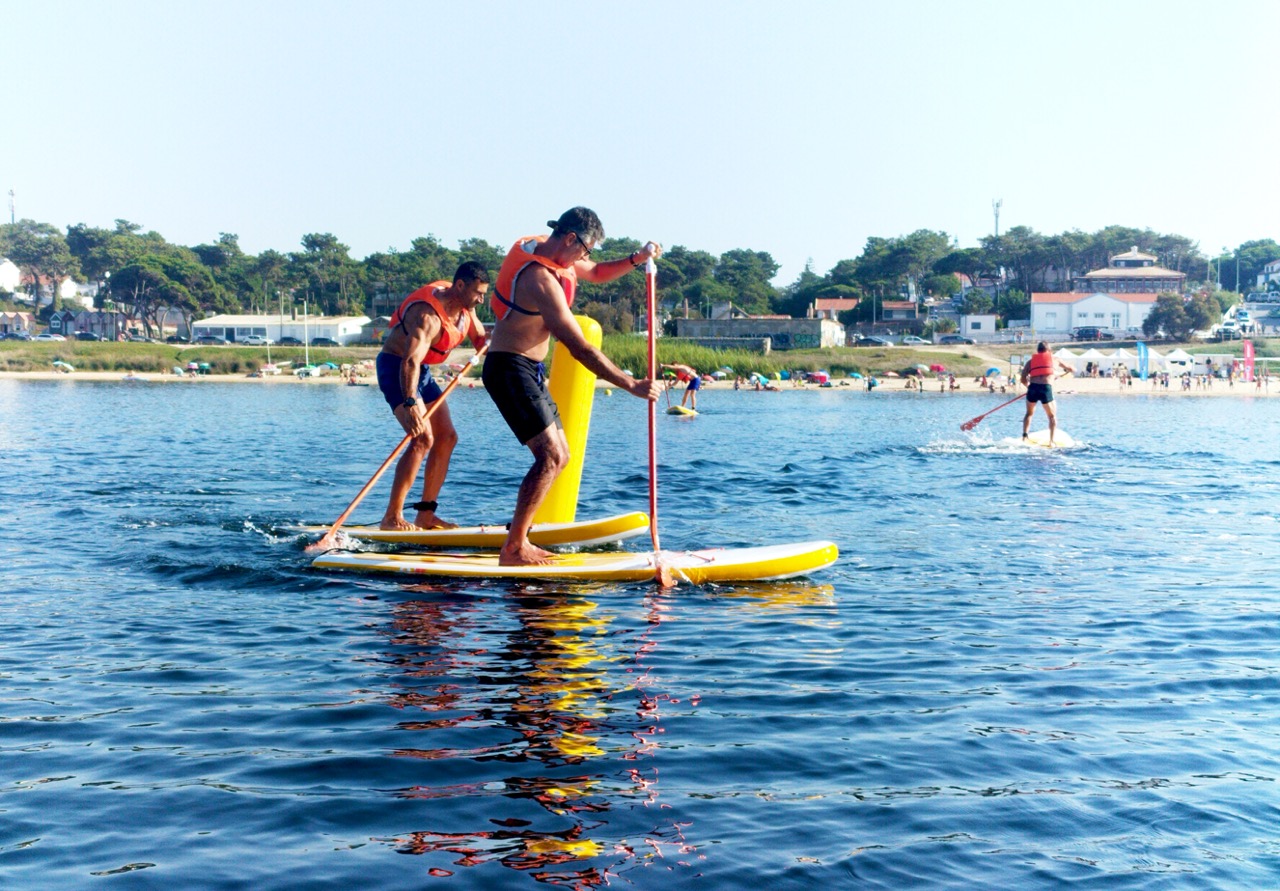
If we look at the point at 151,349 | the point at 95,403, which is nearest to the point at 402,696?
the point at 95,403

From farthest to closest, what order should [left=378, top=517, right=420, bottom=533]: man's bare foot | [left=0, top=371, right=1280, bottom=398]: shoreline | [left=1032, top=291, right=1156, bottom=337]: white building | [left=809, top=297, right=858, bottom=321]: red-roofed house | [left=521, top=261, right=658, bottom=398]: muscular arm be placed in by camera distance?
[left=809, top=297, right=858, bottom=321]: red-roofed house → [left=1032, top=291, right=1156, bottom=337]: white building → [left=0, top=371, right=1280, bottom=398]: shoreline → [left=378, top=517, right=420, bottom=533]: man's bare foot → [left=521, top=261, right=658, bottom=398]: muscular arm

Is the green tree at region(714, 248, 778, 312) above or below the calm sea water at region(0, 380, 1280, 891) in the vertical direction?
above

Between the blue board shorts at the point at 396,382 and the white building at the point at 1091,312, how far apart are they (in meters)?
109

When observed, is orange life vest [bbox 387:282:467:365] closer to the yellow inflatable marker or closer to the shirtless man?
the yellow inflatable marker

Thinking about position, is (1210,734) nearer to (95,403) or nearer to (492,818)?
(492,818)

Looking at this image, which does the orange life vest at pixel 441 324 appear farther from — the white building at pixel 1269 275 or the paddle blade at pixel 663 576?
the white building at pixel 1269 275

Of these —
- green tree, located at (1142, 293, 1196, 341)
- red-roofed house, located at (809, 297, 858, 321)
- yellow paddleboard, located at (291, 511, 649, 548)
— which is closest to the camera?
yellow paddleboard, located at (291, 511, 649, 548)

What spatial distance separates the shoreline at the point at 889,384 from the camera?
68550mm

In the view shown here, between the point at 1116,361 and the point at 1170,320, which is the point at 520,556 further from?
the point at 1170,320

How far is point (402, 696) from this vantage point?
6113mm

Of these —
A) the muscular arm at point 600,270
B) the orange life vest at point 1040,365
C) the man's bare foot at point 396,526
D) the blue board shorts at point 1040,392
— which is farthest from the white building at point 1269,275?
the muscular arm at point 600,270

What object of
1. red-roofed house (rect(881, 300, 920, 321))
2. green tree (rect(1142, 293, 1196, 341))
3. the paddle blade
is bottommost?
the paddle blade

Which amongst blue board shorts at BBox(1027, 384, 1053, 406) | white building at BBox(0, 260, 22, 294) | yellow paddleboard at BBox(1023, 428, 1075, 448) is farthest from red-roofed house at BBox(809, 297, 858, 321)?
white building at BBox(0, 260, 22, 294)

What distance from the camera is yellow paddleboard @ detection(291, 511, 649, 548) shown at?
10625 millimetres
